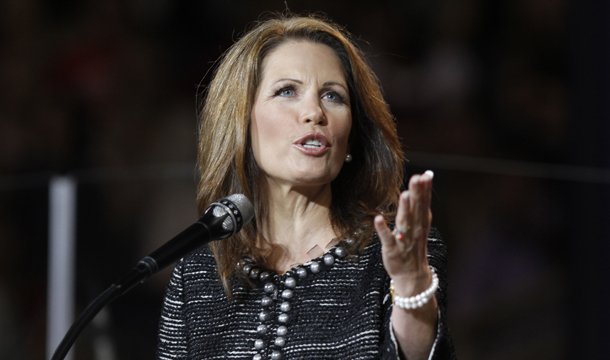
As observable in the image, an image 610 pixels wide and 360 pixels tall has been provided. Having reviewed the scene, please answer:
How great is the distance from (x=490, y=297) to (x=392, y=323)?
4.47 feet

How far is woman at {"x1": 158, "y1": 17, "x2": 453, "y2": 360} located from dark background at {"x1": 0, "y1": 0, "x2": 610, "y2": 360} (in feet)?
2.37

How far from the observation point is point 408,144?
132 inches

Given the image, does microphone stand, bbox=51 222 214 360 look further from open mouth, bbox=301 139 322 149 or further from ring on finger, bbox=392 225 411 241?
open mouth, bbox=301 139 322 149

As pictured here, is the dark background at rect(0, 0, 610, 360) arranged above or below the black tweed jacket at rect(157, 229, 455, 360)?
above

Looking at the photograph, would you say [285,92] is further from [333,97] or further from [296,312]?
[296,312]

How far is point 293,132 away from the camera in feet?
5.38

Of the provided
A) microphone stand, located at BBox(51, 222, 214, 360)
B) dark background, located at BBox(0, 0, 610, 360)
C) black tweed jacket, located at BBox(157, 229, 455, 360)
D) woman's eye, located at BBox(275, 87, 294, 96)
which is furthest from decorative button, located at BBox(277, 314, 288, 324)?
dark background, located at BBox(0, 0, 610, 360)

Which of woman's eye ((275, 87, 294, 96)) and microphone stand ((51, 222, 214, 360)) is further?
woman's eye ((275, 87, 294, 96))

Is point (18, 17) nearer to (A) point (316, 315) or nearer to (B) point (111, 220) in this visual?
(B) point (111, 220)

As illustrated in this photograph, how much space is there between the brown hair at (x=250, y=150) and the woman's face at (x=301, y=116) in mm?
32

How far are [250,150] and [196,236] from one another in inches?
23.5

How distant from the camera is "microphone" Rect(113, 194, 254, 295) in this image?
45.6 inches

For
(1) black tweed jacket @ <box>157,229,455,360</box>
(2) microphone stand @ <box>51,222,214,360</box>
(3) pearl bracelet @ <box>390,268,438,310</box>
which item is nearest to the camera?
(2) microphone stand @ <box>51,222,214,360</box>

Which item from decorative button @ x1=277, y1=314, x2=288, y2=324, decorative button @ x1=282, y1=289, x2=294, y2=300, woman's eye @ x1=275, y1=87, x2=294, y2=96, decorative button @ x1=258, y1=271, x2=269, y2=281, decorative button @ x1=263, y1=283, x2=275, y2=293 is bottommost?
decorative button @ x1=277, y1=314, x2=288, y2=324
